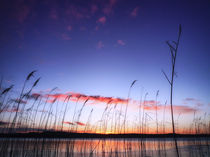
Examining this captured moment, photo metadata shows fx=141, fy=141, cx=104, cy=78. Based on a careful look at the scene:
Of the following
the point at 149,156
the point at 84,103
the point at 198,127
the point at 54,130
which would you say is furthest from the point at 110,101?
the point at 198,127

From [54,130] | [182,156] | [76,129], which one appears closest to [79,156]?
[76,129]

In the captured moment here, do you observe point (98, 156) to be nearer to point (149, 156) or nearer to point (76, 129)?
point (76, 129)

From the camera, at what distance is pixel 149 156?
34.5 feet

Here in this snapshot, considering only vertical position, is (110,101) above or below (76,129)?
above

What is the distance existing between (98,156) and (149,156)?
380 cm

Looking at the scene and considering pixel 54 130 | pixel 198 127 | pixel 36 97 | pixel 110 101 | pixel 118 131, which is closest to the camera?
pixel 36 97

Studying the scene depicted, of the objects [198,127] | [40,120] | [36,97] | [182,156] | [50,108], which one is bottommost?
[182,156]

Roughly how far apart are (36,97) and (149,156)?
9047mm

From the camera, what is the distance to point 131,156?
409 inches

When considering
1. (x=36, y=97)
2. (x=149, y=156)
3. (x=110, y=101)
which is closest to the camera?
(x=36, y=97)

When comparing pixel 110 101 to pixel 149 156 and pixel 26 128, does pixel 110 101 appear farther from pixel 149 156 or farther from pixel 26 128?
pixel 26 128

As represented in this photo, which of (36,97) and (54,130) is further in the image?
(54,130)

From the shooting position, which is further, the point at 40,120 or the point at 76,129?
the point at 76,129

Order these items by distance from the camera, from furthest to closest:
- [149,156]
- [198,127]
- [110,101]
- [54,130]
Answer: [198,127] → [54,130] → [149,156] → [110,101]
